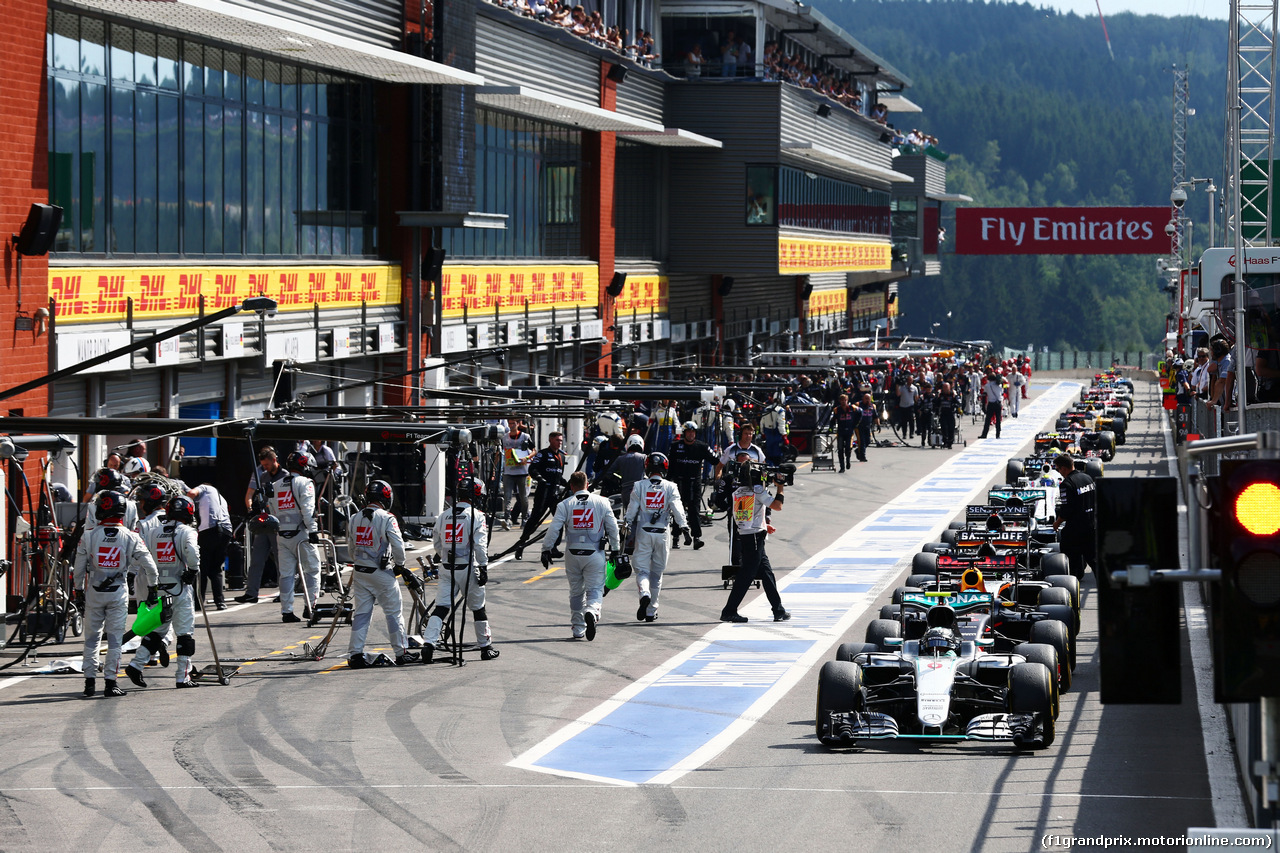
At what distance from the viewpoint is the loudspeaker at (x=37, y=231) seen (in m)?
18.2

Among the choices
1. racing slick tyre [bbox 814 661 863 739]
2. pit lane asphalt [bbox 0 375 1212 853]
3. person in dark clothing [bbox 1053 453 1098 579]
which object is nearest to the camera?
pit lane asphalt [bbox 0 375 1212 853]

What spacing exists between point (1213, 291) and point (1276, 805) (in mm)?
23493

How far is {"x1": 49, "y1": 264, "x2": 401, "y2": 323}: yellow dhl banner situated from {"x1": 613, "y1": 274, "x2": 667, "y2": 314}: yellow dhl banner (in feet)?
39.3

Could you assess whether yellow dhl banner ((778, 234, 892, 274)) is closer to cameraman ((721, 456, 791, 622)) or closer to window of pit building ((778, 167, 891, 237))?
window of pit building ((778, 167, 891, 237))

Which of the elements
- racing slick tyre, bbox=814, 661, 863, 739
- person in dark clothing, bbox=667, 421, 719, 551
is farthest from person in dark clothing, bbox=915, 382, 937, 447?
racing slick tyre, bbox=814, 661, 863, 739

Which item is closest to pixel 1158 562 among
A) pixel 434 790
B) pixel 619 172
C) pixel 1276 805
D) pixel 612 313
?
pixel 1276 805

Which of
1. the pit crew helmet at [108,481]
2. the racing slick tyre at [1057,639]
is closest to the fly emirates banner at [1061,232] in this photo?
the pit crew helmet at [108,481]

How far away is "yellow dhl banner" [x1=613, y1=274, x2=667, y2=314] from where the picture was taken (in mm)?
39812

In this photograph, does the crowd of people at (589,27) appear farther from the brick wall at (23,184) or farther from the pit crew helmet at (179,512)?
the pit crew helmet at (179,512)

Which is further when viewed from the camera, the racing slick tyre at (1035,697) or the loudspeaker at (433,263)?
the loudspeaker at (433,263)

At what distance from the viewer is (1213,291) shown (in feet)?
91.5

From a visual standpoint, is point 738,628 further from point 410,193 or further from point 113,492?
point 410,193

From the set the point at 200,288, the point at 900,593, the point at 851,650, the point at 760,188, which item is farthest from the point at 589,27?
the point at 851,650

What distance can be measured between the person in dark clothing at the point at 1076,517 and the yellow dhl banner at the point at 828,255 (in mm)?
26622
